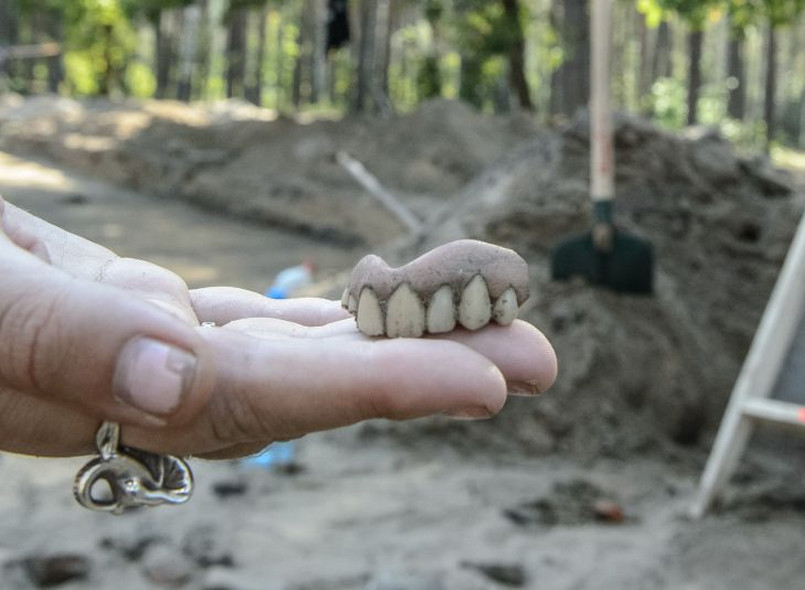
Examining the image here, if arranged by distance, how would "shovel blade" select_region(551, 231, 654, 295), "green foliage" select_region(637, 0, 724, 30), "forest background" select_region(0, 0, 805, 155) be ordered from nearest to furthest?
"shovel blade" select_region(551, 231, 654, 295) < "green foliage" select_region(637, 0, 724, 30) < "forest background" select_region(0, 0, 805, 155)

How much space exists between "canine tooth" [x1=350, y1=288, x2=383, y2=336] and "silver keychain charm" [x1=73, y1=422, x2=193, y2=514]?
27cm

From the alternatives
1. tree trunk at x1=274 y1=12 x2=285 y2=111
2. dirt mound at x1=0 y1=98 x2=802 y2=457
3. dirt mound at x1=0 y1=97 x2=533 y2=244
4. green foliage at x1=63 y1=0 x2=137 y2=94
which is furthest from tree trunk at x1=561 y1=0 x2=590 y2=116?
tree trunk at x1=274 y1=12 x2=285 y2=111

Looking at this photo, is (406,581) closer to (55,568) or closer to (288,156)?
(55,568)

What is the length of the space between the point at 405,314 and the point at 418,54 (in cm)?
2259

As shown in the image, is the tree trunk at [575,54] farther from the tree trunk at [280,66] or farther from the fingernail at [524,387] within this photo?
the tree trunk at [280,66]

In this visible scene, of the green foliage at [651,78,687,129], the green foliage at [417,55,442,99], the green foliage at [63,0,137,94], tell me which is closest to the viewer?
the green foliage at [417,55,442,99]

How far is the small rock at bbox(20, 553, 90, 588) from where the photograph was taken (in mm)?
3715

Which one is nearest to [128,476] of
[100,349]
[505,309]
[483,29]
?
[100,349]

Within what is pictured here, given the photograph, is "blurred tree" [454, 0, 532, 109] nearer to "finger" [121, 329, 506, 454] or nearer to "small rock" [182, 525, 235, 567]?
"small rock" [182, 525, 235, 567]

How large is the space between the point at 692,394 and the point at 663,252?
0.87 m

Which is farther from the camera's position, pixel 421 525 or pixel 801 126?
pixel 801 126

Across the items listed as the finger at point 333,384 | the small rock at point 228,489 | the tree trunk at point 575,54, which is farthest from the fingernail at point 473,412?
the tree trunk at point 575,54

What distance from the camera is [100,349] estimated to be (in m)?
1.10

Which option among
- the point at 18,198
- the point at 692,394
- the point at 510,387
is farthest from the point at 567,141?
the point at 18,198
